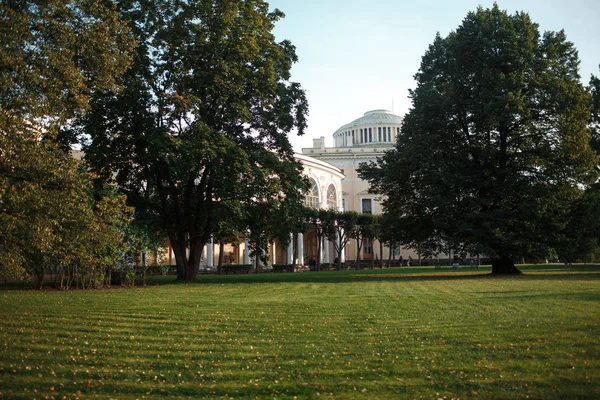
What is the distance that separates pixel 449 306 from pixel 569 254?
1898 cm

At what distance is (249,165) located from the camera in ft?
89.7

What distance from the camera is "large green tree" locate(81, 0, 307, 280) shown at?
87.5ft

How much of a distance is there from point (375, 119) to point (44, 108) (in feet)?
320

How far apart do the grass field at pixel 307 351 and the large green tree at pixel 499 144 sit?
50.4 ft

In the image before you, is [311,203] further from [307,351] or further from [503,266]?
[307,351]

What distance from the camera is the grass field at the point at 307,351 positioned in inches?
262

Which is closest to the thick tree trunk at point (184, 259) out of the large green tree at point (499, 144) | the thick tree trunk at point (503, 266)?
the large green tree at point (499, 144)

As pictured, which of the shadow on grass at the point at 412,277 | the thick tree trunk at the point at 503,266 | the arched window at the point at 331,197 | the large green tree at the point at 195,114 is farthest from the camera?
the arched window at the point at 331,197

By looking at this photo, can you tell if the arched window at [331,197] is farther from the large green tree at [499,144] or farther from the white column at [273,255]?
the large green tree at [499,144]

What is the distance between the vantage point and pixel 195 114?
1073 inches

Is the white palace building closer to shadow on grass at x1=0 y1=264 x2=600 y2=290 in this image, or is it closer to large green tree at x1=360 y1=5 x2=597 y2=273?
shadow on grass at x1=0 y1=264 x2=600 y2=290

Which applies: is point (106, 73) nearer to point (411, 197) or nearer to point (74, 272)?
point (74, 272)

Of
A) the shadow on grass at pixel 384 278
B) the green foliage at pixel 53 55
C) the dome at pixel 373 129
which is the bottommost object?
the shadow on grass at pixel 384 278

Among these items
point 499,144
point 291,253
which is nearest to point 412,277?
point 499,144
